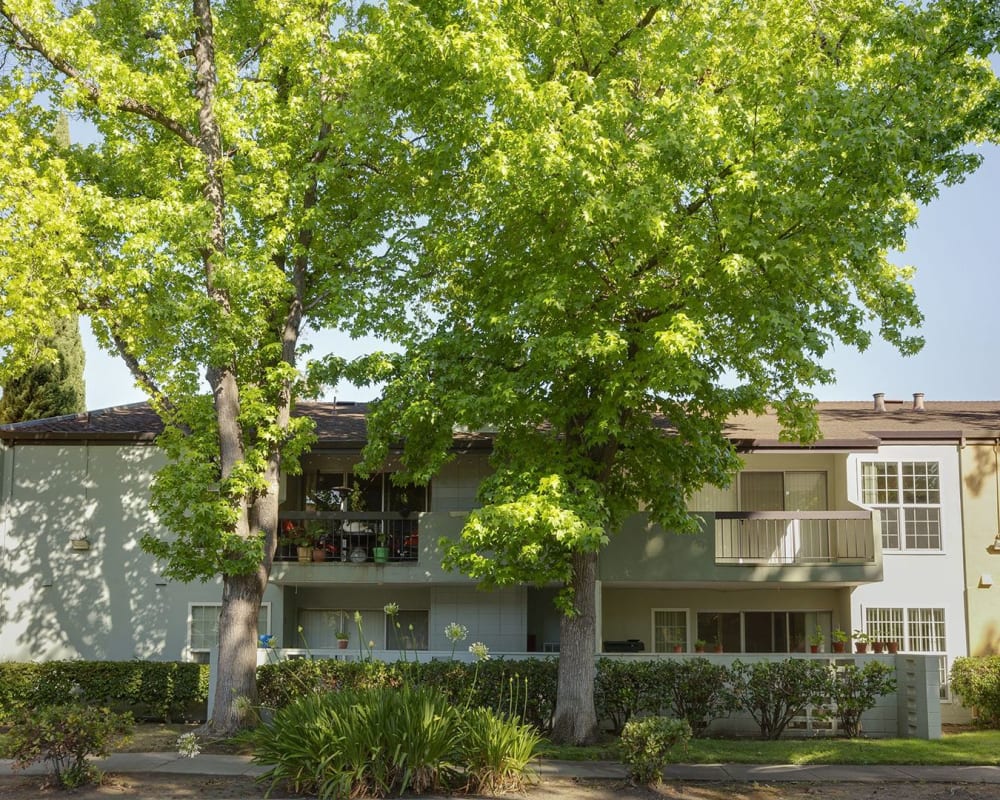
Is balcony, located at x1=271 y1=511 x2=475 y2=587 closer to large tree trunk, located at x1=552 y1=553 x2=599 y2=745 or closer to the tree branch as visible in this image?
large tree trunk, located at x1=552 y1=553 x2=599 y2=745

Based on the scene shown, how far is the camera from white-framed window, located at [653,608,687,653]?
974 inches

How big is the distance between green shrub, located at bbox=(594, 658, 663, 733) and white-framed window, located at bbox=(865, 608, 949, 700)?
22.1ft

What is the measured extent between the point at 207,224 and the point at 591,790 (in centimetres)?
1089

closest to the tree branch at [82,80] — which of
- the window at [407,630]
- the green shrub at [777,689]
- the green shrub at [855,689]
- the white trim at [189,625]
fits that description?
the white trim at [189,625]

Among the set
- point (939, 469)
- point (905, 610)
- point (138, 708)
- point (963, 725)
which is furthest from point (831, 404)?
point (138, 708)

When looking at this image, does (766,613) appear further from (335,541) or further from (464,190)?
(464,190)

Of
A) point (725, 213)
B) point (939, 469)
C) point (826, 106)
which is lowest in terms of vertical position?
point (939, 469)

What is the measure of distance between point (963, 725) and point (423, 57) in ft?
56.4

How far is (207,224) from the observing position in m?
18.0

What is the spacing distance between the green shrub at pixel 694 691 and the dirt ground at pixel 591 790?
15.9ft

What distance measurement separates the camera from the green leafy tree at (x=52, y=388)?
32.4 m

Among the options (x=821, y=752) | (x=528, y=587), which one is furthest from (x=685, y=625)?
(x=821, y=752)

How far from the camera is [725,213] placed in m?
15.1

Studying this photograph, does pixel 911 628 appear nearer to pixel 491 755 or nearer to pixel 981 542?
pixel 981 542
